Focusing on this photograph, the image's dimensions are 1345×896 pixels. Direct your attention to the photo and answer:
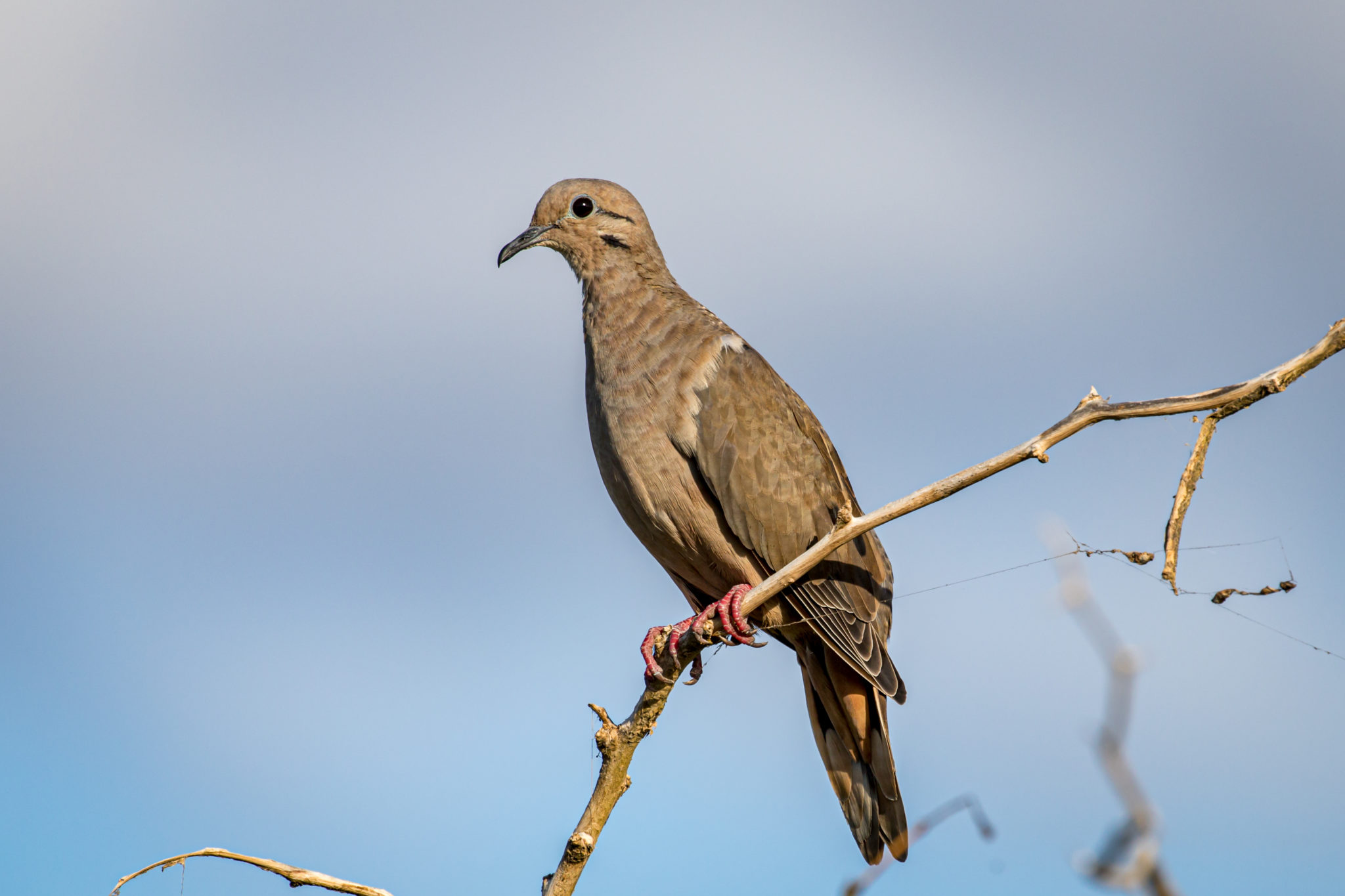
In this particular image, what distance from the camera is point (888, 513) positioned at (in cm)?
308

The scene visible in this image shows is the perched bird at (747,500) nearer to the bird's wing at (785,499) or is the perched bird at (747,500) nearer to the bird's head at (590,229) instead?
the bird's wing at (785,499)

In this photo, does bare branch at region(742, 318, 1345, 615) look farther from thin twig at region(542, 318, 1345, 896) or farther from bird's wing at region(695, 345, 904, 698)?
bird's wing at region(695, 345, 904, 698)

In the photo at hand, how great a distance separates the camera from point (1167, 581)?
8.45 feet

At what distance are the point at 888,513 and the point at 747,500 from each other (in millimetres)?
1999

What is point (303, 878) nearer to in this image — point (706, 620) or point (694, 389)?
point (706, 620)

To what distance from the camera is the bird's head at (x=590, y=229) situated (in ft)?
19.2

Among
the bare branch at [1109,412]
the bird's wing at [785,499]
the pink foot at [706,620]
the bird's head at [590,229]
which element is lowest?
the bare branch at [1109,412]

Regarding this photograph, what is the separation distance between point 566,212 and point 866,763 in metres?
3.16

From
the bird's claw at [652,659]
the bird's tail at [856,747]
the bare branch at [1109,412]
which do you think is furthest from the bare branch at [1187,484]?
the bird's tail at [856,747]

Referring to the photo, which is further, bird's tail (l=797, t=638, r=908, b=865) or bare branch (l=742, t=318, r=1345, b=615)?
bird's tail (l=797, t=638, r=908, b=865)

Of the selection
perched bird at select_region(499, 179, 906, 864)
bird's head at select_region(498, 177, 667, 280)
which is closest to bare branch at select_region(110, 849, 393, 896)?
perched bird at select_region(499, 179, 906, 864)

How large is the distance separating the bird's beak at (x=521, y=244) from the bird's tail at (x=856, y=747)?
2521mm

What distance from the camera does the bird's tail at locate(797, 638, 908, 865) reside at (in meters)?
5.04

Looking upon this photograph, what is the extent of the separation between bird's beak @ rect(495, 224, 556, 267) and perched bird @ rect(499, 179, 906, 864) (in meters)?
0.62
